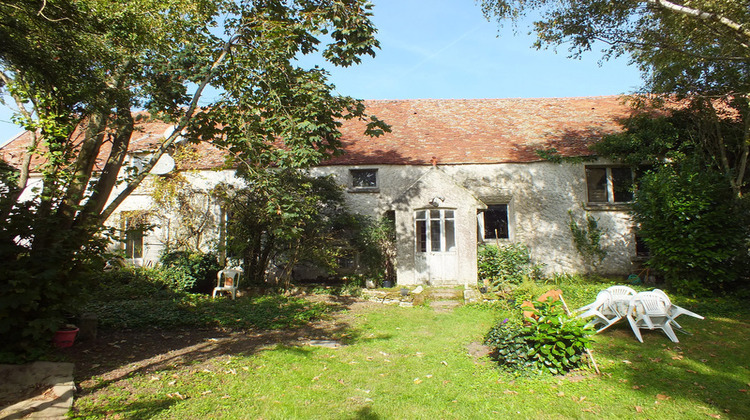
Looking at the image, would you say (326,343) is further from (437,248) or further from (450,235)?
(450,235)

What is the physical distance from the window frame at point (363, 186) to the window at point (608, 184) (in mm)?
7671

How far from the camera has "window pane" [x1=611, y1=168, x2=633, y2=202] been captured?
45.7 feet

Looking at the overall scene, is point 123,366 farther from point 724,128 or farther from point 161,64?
point 724,128

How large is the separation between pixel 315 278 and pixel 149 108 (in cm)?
811

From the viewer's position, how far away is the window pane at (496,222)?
46.8ft

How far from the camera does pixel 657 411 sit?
4227 millimetres

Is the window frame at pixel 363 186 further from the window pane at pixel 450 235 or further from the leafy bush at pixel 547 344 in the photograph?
the leafy bush at pixel 547 344

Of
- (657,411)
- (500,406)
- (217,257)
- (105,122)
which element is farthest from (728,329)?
(217,257)

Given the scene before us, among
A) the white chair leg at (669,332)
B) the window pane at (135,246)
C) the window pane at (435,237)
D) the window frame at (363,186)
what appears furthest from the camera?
the window pane at (135,246)

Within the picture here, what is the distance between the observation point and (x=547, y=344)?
532cm

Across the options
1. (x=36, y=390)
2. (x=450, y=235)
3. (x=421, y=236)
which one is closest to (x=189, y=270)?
(x=421, y=236)

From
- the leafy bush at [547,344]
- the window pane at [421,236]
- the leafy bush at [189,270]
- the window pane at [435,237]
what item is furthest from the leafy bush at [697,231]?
the leafy bush at [189,270]

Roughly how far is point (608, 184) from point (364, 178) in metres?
8.89

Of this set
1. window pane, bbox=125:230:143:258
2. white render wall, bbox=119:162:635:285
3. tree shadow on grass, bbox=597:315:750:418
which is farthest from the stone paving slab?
window pane, bbox=125:230:143:258
